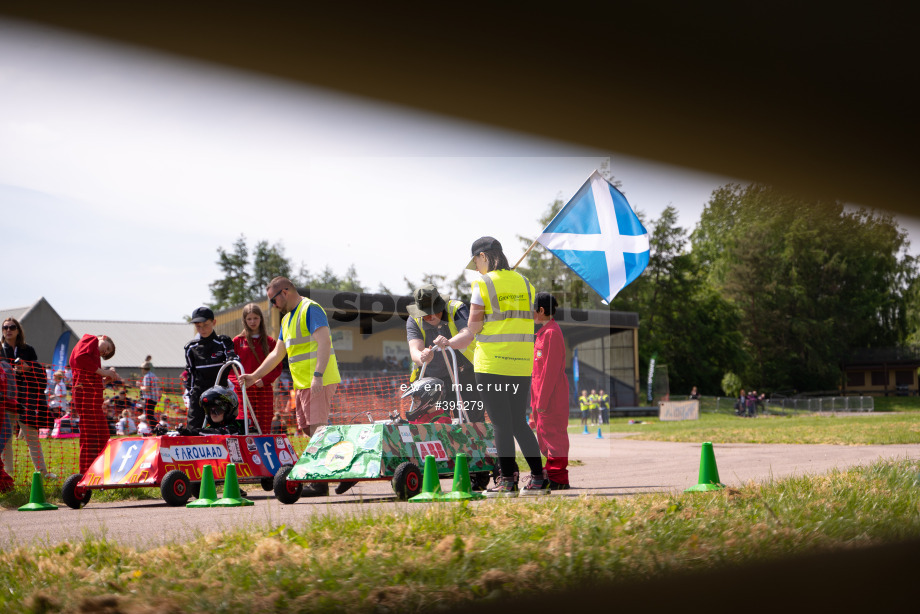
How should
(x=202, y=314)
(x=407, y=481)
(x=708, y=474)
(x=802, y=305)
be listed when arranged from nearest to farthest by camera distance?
(x=708, y=474) → (x=407, y=481) → (x=202, y=314) → (x=802, y=305)

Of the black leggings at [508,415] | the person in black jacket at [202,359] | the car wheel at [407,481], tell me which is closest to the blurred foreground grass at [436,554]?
the black leggings at [508,415]

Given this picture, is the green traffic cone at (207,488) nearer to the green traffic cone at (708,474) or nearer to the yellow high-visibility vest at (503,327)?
the yellow high-visibility vest at (503,327)

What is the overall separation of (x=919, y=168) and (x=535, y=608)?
94.9 inches

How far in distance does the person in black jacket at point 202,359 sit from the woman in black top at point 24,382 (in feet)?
7.38

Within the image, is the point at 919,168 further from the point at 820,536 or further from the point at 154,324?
the point at 154,324

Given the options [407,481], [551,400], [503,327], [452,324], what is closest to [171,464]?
[407,481]

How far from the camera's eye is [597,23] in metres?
2.37

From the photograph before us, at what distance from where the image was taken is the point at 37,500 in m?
7.70

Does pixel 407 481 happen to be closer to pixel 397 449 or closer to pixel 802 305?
pixel 397 449

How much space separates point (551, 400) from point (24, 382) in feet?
20.4

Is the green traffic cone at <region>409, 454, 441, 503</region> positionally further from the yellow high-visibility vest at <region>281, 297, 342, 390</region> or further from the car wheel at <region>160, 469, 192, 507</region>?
the car wheel at <region>160, 469, 192, 507</region>

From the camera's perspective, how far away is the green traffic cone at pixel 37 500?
7641 millimetres

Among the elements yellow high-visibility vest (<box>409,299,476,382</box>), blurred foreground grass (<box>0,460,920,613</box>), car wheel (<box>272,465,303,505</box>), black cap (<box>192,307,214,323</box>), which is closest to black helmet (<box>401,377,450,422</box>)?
yellow high-visibility vest (<box>409,299,476,382</box>)

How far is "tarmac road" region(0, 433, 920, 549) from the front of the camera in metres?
5.30
